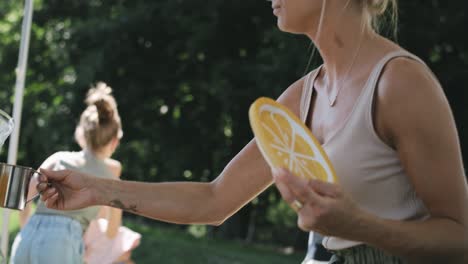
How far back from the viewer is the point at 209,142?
655 inches

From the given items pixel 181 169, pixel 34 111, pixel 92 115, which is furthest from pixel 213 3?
pixel 92 115

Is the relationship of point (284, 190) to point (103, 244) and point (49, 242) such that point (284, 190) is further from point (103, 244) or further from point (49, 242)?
point (103, 244)

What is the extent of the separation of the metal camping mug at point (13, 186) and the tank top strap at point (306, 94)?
0.65m

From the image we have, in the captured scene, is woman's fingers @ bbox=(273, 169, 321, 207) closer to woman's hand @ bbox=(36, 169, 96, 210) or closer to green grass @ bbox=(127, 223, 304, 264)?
woman's hand @ bbox=(36, 169, 96, 210)

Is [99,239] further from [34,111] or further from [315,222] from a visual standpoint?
[34,111]

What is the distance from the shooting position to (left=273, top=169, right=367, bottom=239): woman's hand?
3.92 feet

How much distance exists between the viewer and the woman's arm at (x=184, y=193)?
75.0 inches

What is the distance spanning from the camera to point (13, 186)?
69.7 inches

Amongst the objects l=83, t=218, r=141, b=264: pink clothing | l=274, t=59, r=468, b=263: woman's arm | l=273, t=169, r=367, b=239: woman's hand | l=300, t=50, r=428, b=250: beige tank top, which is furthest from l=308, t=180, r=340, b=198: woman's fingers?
l=83, t=218, r=141, b=264: pink clothing

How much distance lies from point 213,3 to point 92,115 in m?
10.4

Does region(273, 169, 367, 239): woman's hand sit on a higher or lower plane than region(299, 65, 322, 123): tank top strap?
lower

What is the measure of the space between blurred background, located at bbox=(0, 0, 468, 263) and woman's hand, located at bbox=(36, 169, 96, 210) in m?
11.5

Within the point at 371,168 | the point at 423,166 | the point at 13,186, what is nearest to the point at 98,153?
the point at 13,186

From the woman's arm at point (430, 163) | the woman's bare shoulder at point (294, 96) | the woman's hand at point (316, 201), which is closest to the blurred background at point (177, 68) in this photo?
the woman's bare shoulder at point (294, 96)
